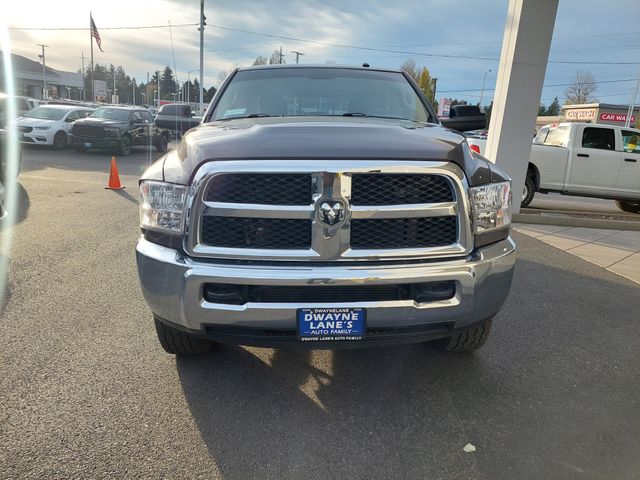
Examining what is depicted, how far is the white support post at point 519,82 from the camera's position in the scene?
7676mm

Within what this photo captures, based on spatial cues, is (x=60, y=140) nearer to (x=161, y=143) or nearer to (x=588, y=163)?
(x=161, y=143)

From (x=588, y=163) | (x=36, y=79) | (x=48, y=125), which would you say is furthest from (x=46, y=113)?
(x=36, y=79)

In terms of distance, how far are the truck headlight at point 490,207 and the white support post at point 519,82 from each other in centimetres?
603

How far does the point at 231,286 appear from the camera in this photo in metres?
2.27

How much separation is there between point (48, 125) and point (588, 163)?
16.9 m

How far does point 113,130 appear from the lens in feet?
54.6

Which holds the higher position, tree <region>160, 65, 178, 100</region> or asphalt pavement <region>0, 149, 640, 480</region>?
tree <region>160, 65, 178, 100</region>

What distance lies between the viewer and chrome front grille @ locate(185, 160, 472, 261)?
2230mm

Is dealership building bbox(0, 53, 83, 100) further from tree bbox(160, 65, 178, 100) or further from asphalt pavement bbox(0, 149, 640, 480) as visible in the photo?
asphalt pavement bbox(0, 149, 640, 480)

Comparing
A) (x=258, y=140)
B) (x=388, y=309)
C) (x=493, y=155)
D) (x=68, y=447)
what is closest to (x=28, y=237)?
(x=68, y=447)

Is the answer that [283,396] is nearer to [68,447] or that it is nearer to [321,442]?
[321,442]

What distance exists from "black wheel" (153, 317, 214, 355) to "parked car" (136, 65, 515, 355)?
1.02 feet

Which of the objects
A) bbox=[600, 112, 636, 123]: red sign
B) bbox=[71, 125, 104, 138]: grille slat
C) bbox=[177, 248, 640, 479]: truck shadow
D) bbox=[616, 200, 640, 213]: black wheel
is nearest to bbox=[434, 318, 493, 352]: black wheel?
bbox=[177, 248, 640, 479]: truck shadow

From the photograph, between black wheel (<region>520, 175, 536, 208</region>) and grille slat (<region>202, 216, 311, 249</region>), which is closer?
grille slat (<region>202, 216, 311, 249</region>)
